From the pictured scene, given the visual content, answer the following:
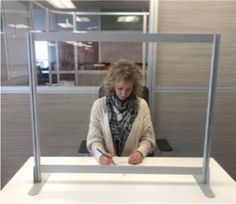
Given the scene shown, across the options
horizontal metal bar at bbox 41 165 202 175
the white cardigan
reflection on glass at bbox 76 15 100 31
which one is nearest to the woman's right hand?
horizontal metal bar at bbox 41 165 202 175

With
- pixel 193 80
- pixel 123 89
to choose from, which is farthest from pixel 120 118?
pixel 193 80

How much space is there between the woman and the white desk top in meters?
0.39

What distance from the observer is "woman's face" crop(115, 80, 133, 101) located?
1.66 metres

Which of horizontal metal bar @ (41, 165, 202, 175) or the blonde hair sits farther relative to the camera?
the blonde hair

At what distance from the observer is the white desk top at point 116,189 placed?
1097 mm

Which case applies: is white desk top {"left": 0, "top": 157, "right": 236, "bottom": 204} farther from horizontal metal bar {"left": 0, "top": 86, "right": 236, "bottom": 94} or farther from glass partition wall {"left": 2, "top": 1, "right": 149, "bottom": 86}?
glass partition wall {"left": 2, "top": 1, "right": 149, "bottom": 86}

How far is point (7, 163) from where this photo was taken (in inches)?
107

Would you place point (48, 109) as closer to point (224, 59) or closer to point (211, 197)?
point (224, 59)

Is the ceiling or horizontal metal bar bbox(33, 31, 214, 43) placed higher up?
the ceiling

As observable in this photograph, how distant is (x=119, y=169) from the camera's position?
1.29 meters

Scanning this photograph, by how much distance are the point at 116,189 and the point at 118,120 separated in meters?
0.61

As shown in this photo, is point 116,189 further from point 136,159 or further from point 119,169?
point 136,159

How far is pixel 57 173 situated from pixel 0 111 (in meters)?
1.55

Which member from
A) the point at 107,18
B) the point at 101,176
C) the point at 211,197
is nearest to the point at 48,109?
the point at 107,18
